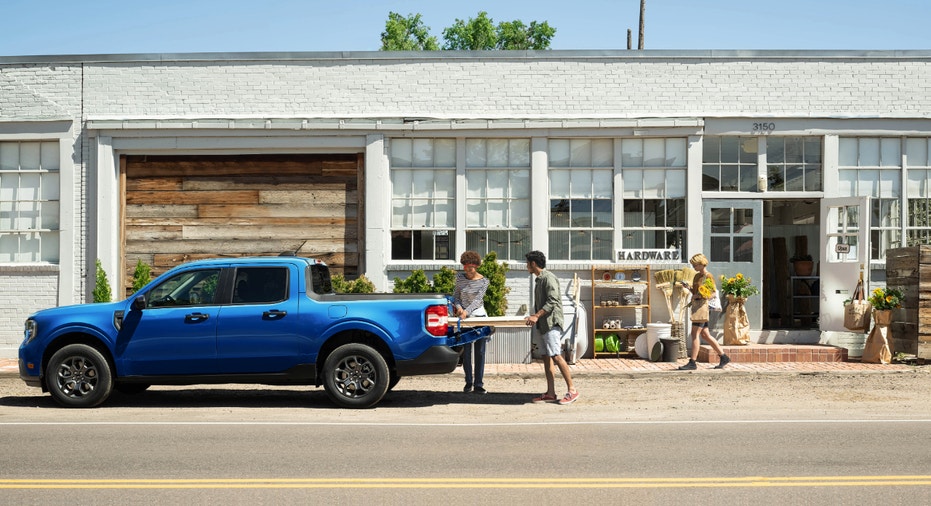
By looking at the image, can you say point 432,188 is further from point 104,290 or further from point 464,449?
point 464,449

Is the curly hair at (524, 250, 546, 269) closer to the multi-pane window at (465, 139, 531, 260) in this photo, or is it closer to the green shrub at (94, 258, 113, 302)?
the multi-pane window at (465, 139, 531, 260)

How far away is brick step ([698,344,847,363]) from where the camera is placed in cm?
1537

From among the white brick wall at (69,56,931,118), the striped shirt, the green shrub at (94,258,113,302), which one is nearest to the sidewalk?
the green shrub at (94,258,113,302)

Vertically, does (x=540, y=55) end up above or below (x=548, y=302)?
above

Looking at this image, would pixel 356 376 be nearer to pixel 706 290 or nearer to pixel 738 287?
pixel 706 290

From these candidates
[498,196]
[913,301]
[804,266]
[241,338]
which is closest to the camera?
[241,338]

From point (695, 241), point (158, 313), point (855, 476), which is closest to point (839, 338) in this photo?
point (695, 241)

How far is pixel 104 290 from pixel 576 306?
779 cm

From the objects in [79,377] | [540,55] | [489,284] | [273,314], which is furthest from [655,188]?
[79,377]

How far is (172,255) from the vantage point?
55.2 feet

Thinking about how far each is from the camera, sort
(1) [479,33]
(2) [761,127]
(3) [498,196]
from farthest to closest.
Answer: (1) [479,33] → (3) [498,196] → (2) [761,127]

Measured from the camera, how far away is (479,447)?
865 cm

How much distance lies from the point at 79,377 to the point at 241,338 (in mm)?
1932

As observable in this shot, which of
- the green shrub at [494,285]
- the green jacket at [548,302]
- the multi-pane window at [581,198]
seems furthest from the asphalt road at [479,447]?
the multi-pane window at [581,198]
